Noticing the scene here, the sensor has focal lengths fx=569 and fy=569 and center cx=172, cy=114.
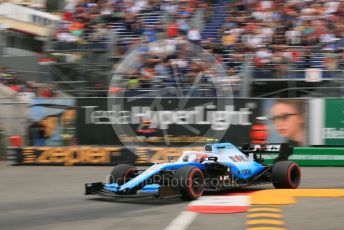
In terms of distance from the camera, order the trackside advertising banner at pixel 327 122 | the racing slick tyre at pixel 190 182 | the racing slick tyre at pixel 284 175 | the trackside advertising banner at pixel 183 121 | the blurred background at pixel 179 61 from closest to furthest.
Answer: the racing slick tyre at pixel 190 182 → the racing slick tyre at pixel 284 175 → the trackside advertising banner at pixel 327 122 → the trackside advertising banner at pixel 183 121 → the blurred background at pixel 179 61

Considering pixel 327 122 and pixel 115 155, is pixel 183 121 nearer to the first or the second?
pixel 115 155

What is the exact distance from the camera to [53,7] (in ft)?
148

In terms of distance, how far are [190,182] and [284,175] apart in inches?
92.7

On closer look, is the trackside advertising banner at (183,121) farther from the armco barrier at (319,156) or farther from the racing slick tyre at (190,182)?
the racing slick tyre at (190,182)

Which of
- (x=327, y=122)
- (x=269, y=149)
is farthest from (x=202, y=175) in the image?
(x=327, y=122)

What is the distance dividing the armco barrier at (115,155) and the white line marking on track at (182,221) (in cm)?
813

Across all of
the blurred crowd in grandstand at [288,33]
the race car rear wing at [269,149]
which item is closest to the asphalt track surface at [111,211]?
the race car rear wing at [269,149]

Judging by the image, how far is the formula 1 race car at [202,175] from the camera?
30.1ft

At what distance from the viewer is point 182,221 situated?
295 inches

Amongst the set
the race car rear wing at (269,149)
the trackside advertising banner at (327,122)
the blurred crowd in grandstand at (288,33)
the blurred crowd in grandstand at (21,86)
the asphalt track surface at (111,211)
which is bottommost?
the asphalt track surface at (111,211)

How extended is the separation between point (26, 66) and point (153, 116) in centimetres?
637

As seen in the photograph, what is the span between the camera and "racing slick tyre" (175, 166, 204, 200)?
29.8 feet

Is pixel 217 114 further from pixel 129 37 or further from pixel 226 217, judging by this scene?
pixel 226 217

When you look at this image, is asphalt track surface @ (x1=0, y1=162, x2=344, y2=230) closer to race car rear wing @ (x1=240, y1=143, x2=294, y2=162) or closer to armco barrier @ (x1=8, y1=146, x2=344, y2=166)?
race car rear wing @ (x1=240, y1=143, x2=294, y2=162)
